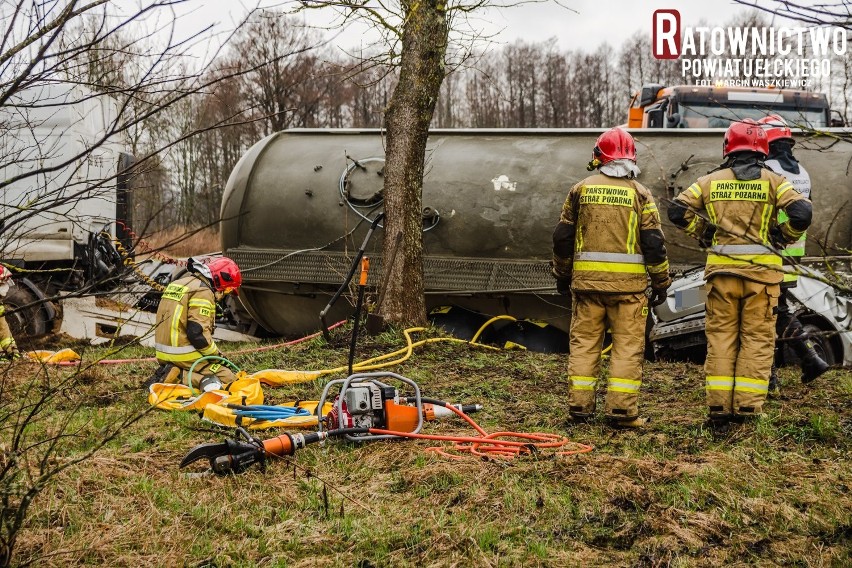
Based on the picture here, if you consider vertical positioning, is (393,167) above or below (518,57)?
below

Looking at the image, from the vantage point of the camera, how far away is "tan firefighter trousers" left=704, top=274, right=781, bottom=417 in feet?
17.0

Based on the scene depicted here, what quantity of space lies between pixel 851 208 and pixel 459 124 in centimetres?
3833

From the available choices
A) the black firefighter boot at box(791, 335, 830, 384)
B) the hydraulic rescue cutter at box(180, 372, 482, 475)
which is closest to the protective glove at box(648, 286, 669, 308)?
the black firefighter boot at box(791, 335, 830, 384)

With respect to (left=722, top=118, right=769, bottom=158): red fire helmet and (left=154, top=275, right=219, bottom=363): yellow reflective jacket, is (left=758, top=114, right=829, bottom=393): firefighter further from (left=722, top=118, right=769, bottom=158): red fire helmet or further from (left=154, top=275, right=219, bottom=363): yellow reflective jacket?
(left=154, top=275, right=219, bottom=363): yellow reflective jacket

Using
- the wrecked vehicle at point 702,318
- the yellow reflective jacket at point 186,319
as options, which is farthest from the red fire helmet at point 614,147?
the yellow reflective jacket at point 186,319

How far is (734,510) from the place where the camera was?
3.60 metres

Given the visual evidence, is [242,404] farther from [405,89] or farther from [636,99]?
[636,99]

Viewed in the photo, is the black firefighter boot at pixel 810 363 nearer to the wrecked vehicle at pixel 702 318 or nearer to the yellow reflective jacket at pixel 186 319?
the wrecked vehicle at pixel 702 318

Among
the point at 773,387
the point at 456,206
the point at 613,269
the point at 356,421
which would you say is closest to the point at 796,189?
the point at 773,387

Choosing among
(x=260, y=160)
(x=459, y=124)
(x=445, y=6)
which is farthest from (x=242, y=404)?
(x=459, y=124)

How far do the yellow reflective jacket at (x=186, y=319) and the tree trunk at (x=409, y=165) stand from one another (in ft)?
8.84

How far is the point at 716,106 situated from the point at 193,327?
25.2 feet

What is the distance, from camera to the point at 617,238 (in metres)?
5.39

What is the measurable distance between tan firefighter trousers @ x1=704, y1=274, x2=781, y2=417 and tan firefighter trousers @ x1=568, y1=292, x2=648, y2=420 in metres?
0.46
